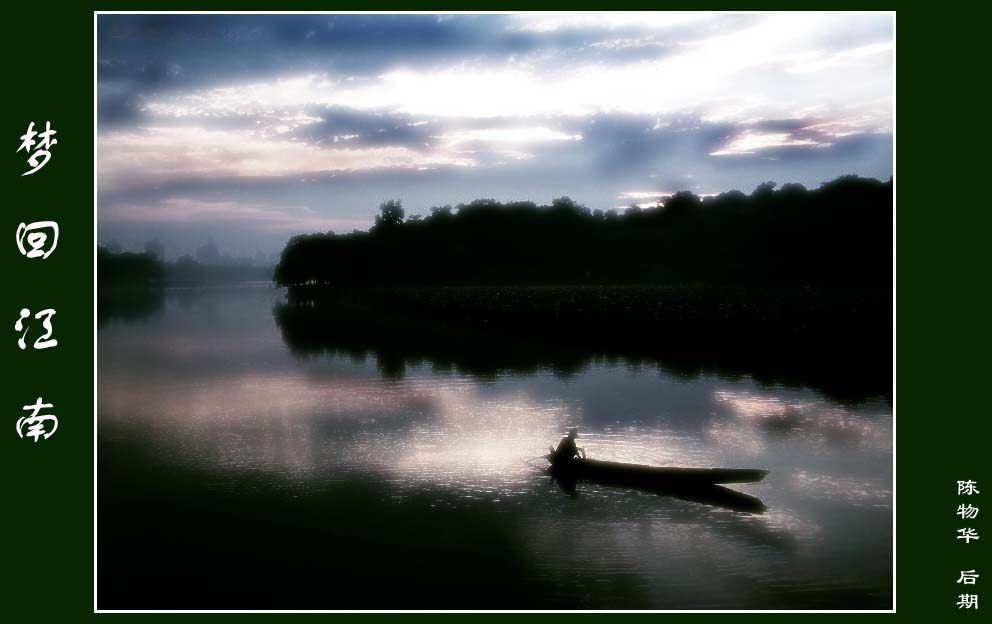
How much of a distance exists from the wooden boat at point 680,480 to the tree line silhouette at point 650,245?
63.8m

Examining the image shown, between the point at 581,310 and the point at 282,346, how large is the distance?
20.4 metres

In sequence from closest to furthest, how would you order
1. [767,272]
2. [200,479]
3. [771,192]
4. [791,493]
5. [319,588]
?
[319,588] < [791,493] < [200,479] < [767,272] < [771,192]

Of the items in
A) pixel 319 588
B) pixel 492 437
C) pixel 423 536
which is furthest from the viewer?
pixel 492 437

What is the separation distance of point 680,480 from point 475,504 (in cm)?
364

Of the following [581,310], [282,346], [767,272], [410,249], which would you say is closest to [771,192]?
[767,272]

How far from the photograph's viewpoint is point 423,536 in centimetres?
1170

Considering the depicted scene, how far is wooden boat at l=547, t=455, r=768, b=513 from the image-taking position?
12641 millimetres

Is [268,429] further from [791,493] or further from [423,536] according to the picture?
[791,493]

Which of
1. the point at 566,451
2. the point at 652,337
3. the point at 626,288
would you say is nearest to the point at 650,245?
the point at 626,288

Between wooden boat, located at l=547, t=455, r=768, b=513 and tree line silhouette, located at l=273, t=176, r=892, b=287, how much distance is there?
209 feet

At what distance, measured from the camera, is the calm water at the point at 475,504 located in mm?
10109

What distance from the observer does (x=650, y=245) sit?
10694 cm
